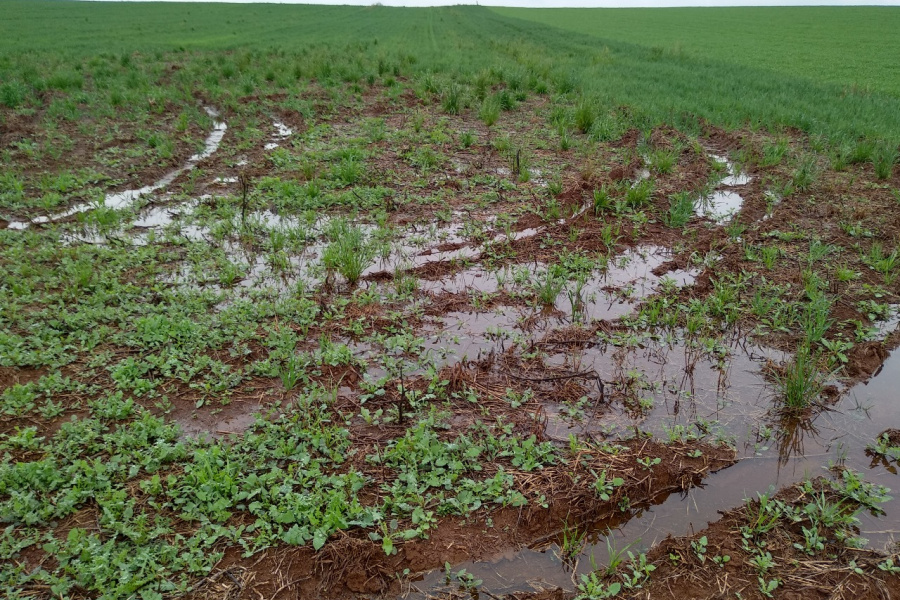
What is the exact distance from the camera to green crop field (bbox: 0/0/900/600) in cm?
303

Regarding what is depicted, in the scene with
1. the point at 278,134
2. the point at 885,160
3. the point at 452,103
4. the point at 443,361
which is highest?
the point at 452,103

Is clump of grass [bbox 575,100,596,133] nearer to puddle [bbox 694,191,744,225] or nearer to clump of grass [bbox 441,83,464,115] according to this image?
clump of grass [bbox 441,83,464,115]

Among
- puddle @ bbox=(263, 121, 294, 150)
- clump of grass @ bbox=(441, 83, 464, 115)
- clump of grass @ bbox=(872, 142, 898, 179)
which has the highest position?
clump of grass @ bbox=(441, 83, 464, 115)

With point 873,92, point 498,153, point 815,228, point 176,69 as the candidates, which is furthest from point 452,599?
point 873,92

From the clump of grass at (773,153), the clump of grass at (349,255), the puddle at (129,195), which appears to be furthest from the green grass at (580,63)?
the clump of grass at (349,255)

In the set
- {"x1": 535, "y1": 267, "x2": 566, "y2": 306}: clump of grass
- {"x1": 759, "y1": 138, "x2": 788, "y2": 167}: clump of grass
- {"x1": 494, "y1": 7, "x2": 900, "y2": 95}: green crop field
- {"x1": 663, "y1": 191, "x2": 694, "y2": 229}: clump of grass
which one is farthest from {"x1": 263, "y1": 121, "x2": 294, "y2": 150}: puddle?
{"x1": 494, "y1": 7, "x2": 900, "y2": 95}: green crop field

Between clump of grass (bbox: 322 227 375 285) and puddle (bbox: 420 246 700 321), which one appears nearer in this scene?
puddle (bbox: 420 246 700 321)

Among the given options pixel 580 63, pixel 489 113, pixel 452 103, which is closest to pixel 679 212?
pixel 489 113

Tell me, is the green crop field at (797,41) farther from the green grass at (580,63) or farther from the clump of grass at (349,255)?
the clump of grass at (349,255)

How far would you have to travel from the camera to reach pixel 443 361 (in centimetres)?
463

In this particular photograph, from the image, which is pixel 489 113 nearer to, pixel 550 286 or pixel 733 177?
pixel 733 177

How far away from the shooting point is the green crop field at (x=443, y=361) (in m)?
3.03

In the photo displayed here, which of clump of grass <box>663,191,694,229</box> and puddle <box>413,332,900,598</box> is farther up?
clump of grass <box>663,191,694,229</box>

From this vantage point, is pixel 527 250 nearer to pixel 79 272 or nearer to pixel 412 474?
pixel 412 474
